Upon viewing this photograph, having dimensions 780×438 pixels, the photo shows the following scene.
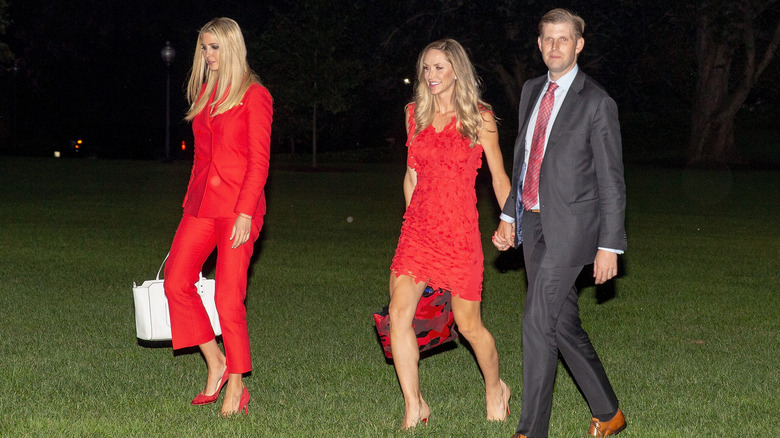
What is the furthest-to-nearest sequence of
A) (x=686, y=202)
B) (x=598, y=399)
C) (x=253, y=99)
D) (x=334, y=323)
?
(x=686, y=202), (x=334, y=323), (x=253, y=99), (x=598, y=399)

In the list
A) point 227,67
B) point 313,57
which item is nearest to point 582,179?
point 227,67

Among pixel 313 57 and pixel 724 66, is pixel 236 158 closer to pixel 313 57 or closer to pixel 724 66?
pixel 313 57

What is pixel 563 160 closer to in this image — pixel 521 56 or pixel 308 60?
pixel 521 56

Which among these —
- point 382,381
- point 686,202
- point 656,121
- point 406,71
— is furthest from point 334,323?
point 656,121

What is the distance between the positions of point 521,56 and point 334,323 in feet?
97.1

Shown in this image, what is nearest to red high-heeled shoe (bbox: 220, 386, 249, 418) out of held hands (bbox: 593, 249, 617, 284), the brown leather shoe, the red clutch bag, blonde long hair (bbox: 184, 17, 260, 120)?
the red clutch bag

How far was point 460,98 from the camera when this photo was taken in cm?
552

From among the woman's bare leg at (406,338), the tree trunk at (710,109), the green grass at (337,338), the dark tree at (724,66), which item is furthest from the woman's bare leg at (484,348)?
the tree trunk at (710,109)

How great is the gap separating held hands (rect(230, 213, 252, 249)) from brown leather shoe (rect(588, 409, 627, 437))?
2.07 meters

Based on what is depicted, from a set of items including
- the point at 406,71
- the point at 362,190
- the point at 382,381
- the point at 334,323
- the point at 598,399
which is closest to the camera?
the point at 598,399

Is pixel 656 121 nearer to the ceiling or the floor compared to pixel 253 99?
nearer to the floor

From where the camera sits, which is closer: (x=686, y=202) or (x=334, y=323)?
(x=334, y=323)

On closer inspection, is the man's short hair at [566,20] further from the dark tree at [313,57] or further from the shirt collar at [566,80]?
the dark tree at [313,57]

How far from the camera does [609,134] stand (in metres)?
4.77
